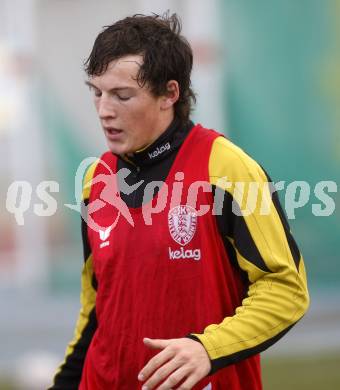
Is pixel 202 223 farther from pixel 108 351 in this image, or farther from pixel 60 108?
pixel 60 108

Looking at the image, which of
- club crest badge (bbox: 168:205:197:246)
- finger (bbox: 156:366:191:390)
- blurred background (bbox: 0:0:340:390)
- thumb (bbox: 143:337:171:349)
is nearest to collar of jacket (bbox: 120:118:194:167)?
club crest badge (bbox: 168:205:197:246)

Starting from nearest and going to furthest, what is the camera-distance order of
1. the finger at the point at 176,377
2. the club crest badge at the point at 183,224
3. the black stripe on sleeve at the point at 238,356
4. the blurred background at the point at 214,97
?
1. the finger at the point at 176,377
2. the black stripe on sleeve at the point at 238,356
3. the club crest badge at the point at 183,224
4. the blurred background at the point at 214,97

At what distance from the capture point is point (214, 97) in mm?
11711

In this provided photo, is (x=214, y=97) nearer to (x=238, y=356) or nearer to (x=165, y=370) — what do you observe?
(x=238, y=356)

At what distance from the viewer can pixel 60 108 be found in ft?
38.9

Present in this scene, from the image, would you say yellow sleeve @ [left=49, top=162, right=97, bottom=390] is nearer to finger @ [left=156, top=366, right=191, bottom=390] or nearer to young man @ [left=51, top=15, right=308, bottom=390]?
young man @ [left=51, top=15, right=308, bottom=390]

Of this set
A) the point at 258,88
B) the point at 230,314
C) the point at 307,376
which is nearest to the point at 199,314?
the point at 230,314

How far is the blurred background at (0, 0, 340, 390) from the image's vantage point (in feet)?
38.1

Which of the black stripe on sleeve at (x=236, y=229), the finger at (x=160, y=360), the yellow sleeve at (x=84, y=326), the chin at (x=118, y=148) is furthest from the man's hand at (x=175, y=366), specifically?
the yellow sleeve at (x=84, y=326)

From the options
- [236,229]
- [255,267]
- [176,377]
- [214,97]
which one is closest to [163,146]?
[236,229]

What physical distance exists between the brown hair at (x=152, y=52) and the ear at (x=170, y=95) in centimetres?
2

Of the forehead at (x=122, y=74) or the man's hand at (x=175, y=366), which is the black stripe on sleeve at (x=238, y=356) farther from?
the forehead at (x=122, y=74)

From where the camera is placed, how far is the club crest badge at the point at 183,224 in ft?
11.9

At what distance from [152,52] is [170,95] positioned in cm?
17
